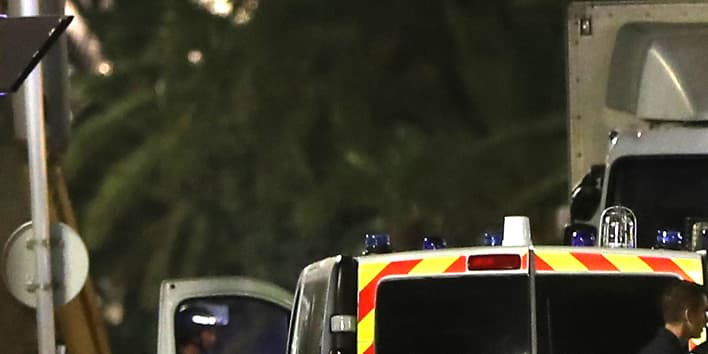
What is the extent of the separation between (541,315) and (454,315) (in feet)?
1.09

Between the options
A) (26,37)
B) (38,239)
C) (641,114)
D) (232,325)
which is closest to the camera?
(26,37)

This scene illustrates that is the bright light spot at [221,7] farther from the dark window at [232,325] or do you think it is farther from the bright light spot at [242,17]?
the dark window at [232,325]

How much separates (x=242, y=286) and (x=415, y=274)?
4.65m

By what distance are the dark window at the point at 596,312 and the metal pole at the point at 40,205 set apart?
5027 mm

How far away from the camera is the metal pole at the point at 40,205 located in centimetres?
1097

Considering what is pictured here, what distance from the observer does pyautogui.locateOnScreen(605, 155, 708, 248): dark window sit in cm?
1056

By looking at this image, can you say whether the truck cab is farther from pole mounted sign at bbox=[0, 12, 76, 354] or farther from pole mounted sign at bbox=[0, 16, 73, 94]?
pole mounted sign at bbox=[0, 16, 73, 94]

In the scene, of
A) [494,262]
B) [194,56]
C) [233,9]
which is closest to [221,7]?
[233,9]

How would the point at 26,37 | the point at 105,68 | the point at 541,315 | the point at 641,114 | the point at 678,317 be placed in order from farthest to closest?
the point at 105,68 < the point at 641,114 < the point at 26,37 < the point at 541,315 < the point at 678,317

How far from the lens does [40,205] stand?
36.1 feet

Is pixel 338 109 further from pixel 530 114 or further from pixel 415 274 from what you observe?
pixel 415 274

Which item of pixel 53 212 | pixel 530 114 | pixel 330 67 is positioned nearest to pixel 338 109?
pixel 330 67

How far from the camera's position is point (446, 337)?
6.69 meters

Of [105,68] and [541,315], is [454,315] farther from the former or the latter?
[105,68]
